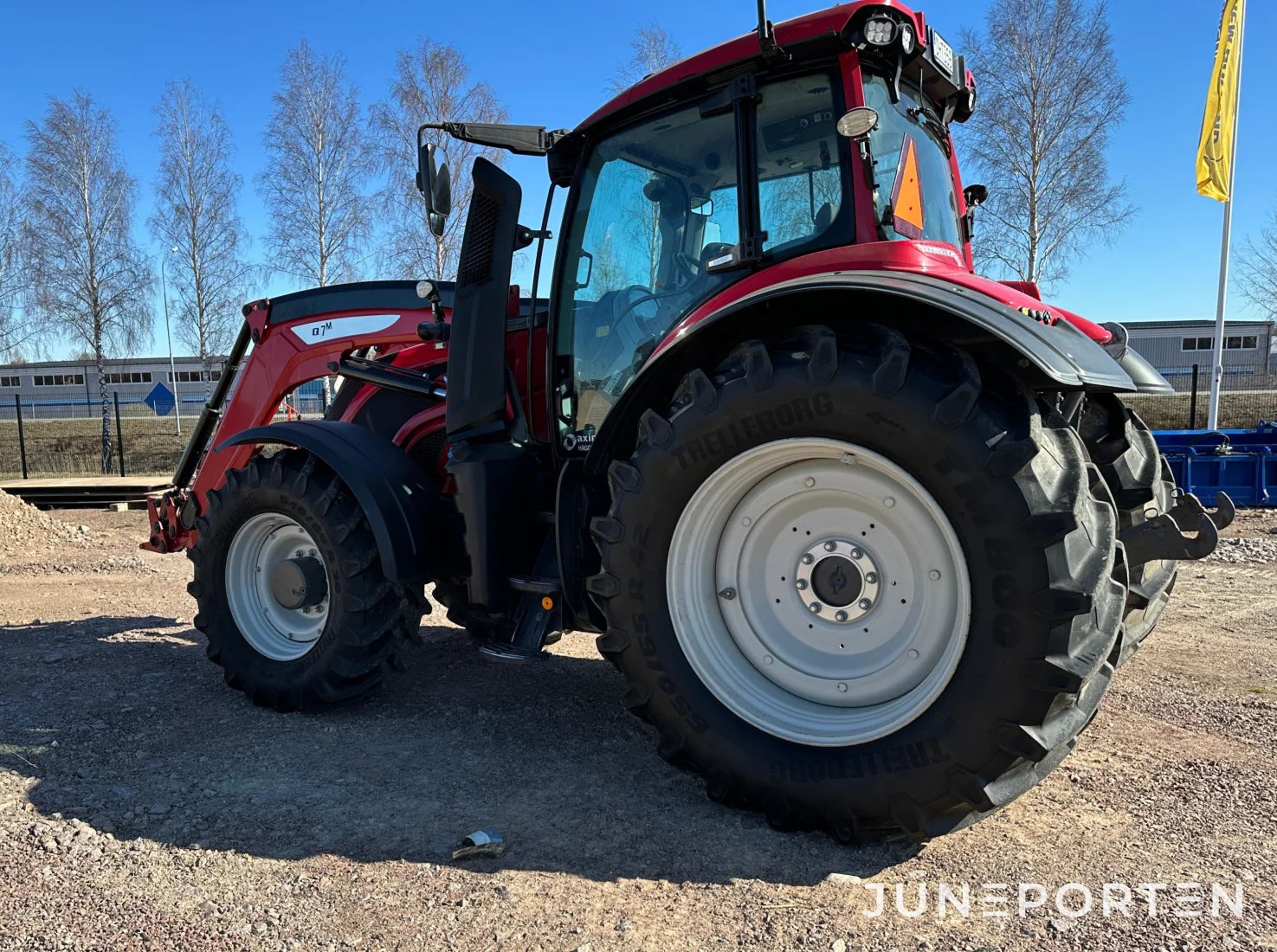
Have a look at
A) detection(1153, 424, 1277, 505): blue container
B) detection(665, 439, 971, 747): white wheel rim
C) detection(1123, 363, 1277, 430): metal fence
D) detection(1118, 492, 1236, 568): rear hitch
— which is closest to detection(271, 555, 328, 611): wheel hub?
detection(665, 439, 971, 747): white wheel rim

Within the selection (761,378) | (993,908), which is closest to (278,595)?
(761,378)

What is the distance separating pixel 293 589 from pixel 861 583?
2.60 m

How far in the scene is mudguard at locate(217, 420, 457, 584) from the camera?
3738mm

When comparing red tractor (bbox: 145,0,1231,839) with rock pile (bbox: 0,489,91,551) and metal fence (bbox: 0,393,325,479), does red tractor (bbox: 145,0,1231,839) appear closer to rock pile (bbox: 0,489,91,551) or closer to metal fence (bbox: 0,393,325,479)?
rock pile (bbox: 0,489,91,551)

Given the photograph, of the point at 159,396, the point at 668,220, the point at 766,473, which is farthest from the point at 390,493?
the point at 159,396

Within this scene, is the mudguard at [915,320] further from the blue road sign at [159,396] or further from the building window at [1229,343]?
the building window at [1229,343]

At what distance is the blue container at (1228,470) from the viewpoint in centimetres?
938

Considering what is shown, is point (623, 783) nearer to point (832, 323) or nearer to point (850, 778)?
point (850, 778)

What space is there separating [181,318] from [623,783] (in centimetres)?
2439


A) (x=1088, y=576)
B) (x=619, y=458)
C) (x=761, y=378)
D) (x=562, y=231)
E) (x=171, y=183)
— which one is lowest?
(x=1088, y=576)

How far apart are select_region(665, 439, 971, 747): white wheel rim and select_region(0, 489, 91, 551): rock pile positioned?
794cm

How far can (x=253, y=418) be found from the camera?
16.7ft

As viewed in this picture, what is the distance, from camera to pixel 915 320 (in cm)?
272

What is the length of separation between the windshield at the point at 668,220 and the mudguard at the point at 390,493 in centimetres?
72
